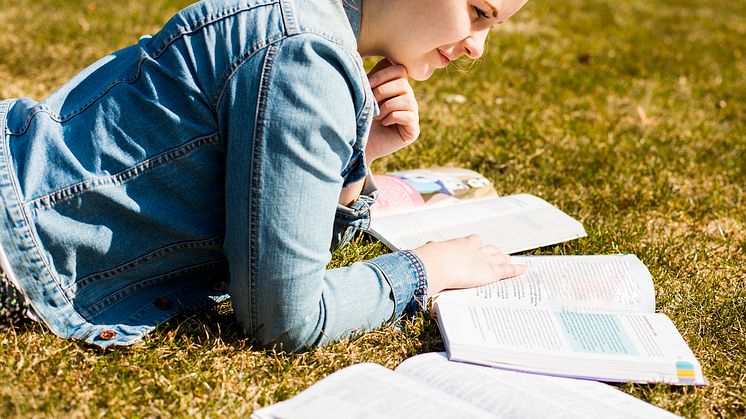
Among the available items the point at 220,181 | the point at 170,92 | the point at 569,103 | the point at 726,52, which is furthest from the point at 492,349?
the point at 726,52

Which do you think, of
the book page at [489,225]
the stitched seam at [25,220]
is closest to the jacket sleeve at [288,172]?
the stitched seam at [25,220]

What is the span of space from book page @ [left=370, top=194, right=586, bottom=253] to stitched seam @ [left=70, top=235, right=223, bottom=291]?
771 mm

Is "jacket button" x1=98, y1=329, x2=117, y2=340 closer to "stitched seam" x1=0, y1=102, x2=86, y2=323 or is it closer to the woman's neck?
"stitched seam" x1=0, y1=102, x2=86, y2=323

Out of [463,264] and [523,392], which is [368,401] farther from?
[463,264]

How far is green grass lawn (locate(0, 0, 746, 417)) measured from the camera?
2.03 metres

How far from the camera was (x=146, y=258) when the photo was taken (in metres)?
2.15

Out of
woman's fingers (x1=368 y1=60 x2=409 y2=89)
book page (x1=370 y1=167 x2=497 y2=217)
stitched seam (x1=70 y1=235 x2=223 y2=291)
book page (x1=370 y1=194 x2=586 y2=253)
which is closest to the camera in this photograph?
stitched seam (x1=70 y1=235 x2=223 y2=291)

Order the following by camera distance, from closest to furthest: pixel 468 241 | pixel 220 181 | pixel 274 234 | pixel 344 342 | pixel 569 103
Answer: pixel 274 234 < pixel 220 181 < pixel 344 342 < pixel 468 241 < pixel 569 103

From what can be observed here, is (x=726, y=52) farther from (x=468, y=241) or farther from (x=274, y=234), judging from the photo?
(x=274, y=234)

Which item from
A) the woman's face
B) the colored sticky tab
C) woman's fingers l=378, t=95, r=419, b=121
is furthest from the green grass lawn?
the woman's face

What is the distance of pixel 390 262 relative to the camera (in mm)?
2365

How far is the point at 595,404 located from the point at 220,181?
44.2 inches

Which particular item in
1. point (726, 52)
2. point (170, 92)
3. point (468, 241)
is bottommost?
point (726, 52)

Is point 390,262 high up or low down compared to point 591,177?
up
